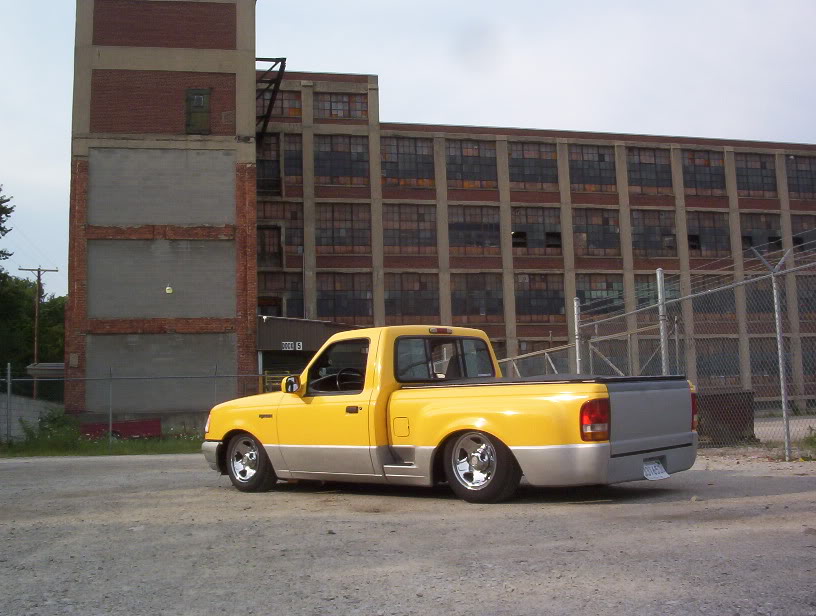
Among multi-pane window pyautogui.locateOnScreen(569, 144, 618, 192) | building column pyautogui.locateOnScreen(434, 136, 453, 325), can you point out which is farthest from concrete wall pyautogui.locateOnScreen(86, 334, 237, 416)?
multi-pane window pyautogui.locateOnScreen(569, 144, 618, 192)

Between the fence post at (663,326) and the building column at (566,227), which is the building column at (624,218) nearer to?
the building column at (566,227)

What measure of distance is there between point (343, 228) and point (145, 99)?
53.4 ft

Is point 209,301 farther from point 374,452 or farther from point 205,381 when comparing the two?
point 374,452

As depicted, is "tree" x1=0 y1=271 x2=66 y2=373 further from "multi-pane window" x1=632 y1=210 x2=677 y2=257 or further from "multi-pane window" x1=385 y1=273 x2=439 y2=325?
"multi-pane window" x1=632 y1=210 x2=677 y2=257

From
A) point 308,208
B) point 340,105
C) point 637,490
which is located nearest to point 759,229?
point 340,105

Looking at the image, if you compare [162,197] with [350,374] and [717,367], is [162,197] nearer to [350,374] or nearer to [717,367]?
[717,367]

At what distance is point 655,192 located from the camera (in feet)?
184

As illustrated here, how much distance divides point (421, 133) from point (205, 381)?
77.5 feet

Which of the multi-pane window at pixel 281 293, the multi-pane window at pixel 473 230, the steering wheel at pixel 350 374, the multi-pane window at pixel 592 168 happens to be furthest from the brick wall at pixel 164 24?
the steering wheel at pixel 350 374

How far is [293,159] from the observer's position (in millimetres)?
50938

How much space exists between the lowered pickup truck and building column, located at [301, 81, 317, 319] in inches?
1547

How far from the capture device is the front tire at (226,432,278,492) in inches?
386

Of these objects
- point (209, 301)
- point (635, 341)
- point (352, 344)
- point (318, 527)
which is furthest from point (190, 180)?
point (318, 527)

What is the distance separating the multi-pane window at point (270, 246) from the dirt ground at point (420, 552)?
133 ft
